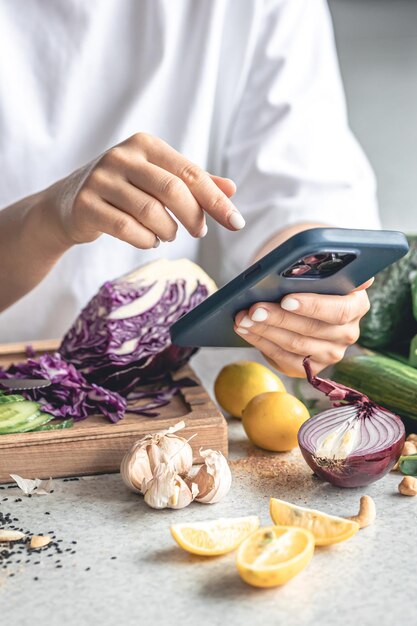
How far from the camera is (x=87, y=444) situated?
1211mm

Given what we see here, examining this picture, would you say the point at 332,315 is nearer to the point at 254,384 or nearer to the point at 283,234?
the point at 254,384

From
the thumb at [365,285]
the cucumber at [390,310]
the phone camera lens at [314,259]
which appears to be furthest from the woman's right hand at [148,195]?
the cucumber at [390,310]

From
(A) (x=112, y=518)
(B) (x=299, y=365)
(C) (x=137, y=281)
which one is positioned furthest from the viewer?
(C) (x=137, y=281)

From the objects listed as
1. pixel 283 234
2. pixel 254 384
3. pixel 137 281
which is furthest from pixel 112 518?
pixel 283 234

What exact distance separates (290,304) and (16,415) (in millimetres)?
448

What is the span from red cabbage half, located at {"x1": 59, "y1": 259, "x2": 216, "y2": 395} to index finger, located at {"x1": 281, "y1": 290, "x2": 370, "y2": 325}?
36cm

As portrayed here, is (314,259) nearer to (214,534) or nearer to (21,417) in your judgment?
(214,534)

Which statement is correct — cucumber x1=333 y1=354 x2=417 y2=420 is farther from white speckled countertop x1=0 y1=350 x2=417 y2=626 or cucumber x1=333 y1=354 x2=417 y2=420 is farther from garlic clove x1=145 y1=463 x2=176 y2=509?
garlic clove x1=145 y1=463 x2=176 y2=509

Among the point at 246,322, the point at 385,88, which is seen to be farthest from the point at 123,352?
the point at 385,88

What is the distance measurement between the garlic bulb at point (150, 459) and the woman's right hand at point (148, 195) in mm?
289

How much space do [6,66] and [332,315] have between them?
956mm

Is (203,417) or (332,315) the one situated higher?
(332,315)

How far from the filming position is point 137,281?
5.13 ft

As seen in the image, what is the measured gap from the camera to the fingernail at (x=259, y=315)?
1.21 meters
